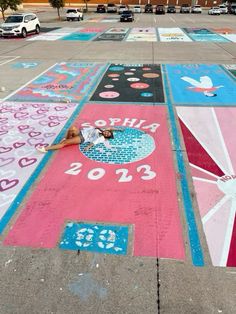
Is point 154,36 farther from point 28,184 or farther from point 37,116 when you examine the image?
point 28,184

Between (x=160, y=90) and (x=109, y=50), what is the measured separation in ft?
30.2

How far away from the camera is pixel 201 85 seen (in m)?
12.5

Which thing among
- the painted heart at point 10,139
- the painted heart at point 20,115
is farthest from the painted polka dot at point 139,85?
the painted heart at point 10,139

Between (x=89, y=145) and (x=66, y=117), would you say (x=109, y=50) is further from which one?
(x=89, y=145)

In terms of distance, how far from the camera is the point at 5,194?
5961 mm

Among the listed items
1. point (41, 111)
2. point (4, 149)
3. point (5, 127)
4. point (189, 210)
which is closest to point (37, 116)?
point (41, 111)

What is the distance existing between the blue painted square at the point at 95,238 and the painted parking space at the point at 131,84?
6597 millimetres

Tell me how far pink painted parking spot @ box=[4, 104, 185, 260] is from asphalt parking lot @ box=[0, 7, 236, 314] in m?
0.02

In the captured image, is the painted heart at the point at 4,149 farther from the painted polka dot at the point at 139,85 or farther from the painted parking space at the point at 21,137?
the painted polka dot at the point at 139,85

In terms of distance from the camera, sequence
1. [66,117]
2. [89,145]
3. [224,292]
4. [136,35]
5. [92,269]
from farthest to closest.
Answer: [136,35], [66,117], [89,145], [92,269], [224,292]

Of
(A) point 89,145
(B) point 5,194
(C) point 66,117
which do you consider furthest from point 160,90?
(B) point 5,194

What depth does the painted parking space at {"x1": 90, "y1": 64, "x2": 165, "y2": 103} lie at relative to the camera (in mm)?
11234

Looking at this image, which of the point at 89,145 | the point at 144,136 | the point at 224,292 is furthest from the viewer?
the point at 144,136

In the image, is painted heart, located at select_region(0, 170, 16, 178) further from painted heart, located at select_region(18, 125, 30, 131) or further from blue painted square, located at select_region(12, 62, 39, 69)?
blue painted square, located at select_region(12, 62, 39, 69)
